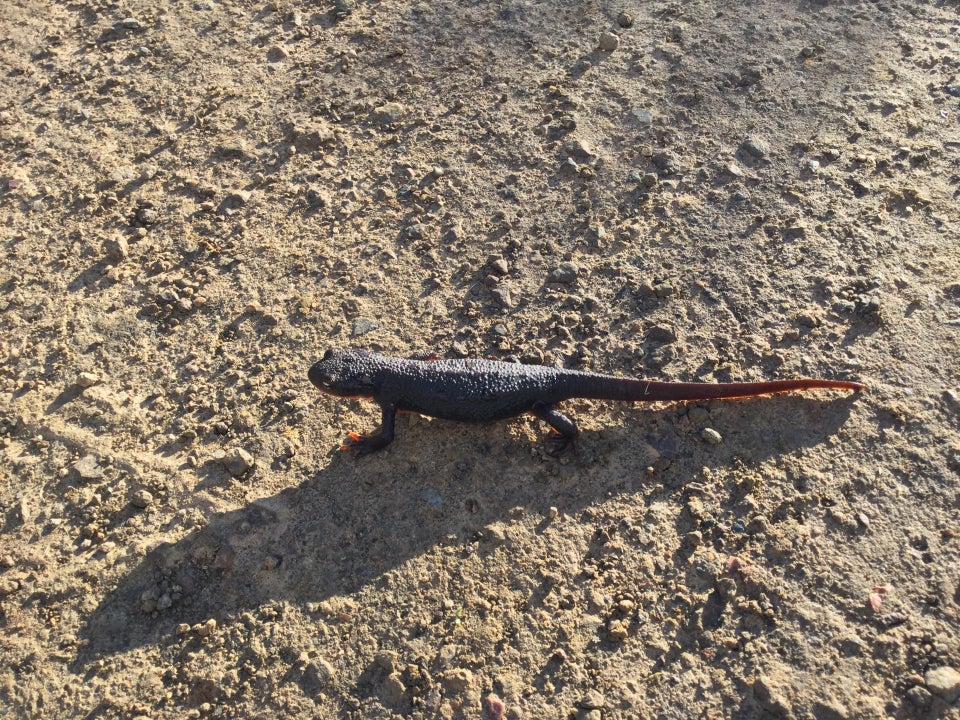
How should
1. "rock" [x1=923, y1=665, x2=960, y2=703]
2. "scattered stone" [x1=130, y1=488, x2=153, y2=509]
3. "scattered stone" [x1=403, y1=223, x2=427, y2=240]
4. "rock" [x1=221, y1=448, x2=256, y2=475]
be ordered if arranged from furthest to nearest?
"scattered stone" [x1=403, y1=223, x2=427, y2=240]
"rock" [x1=221, y1=448, x2=256, y2=475]
"scattered stone" [x1=130, y1=488, x2=153, y2=509]
"rock" [x1=923, y1=665, x2=960, y2=703]

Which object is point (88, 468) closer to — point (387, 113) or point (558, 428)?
point (558, 428)

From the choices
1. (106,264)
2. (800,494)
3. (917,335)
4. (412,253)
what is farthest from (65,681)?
(917,335)

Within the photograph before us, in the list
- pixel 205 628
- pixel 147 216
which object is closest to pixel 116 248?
pixel 147 216

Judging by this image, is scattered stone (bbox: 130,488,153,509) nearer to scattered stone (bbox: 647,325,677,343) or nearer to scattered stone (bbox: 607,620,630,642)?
scattered stone (bbox: 607,620,630,642)

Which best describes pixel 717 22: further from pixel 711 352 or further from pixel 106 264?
pixel 106 264

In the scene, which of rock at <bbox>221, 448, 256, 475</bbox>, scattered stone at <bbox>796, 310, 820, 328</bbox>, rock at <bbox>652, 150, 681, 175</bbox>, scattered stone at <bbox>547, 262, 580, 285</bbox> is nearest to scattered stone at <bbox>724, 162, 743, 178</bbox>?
rock at <bbox>652, 150, 681, 175</bbox>

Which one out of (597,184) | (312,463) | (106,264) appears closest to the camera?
(312,463)
